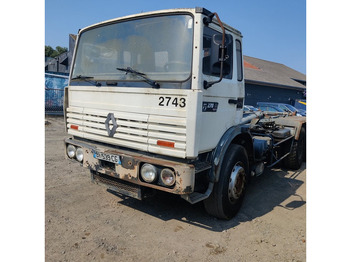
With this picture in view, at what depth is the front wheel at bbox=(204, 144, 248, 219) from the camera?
360 cm

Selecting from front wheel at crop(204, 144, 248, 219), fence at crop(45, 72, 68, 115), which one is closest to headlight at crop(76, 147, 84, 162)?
front wheel at crop(204, 144, 248, 219)

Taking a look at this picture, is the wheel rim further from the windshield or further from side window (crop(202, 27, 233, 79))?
the windshield

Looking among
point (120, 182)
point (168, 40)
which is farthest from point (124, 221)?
point (168, 40)

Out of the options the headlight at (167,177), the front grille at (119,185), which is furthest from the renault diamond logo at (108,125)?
the headlight at (167,177)

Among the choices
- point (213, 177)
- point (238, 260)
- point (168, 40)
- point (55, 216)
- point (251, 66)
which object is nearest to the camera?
point (238, 260)

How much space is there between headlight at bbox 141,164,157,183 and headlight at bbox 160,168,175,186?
89 mm

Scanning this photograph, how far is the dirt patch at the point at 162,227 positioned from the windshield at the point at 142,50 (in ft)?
5.96

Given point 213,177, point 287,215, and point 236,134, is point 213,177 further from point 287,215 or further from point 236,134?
point 287,215

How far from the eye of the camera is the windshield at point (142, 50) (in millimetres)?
3068

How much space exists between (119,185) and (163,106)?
1303 mm

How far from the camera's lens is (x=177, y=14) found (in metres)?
3.12

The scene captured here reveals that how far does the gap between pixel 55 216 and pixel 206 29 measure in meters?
2.97

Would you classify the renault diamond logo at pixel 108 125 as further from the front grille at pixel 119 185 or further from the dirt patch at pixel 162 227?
the dirt patch at pixel 162 227

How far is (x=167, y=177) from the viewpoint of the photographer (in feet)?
10.1
